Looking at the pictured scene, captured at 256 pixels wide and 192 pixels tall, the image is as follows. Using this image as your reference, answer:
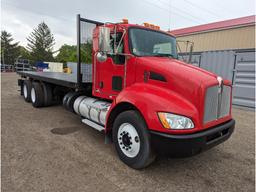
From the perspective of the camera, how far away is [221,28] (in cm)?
1077

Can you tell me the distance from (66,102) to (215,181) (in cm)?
405

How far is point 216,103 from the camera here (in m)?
2.53

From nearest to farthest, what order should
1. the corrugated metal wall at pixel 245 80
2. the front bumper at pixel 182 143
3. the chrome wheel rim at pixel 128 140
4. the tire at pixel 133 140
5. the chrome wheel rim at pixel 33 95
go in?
1. the front bumper at pixel 182 143
2. the tire at pixel 133 140
3. the chrome wheel rim at pixel 128 140
4. the chrome wheel rim at pixel 33 95
5. the corrugated metal wall at pixel 245 80

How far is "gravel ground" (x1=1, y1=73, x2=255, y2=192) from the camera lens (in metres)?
2.33

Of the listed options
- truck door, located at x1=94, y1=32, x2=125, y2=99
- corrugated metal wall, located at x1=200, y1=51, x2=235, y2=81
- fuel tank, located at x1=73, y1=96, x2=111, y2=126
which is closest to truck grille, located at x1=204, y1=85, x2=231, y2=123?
truck door, located at x1=94, y1=32, x2=125, y2=99

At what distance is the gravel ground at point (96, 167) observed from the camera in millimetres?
2334

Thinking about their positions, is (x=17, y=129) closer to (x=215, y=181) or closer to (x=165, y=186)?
(x=165, y=186)

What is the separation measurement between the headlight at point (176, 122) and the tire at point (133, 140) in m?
0.35

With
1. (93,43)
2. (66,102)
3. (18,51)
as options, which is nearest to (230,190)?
(93,43)

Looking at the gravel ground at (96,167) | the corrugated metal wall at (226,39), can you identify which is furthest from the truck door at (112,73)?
the corrugated metal wall at (226,39)

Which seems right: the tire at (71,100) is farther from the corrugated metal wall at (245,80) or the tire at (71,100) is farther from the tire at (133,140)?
the corrugated metal wall at (245,80)

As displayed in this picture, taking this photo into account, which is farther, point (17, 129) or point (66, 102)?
point (66, 102)

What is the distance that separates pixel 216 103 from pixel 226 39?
33.2 feet

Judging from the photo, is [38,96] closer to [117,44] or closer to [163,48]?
[117,44]
